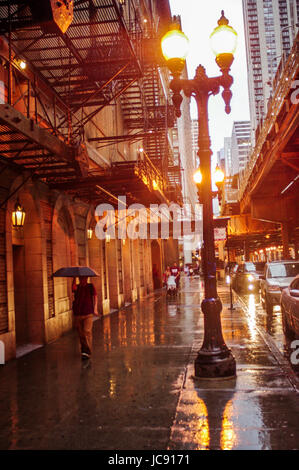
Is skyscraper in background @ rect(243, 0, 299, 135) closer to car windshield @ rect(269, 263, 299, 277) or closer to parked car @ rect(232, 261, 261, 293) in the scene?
parked car @ rect(232, 261, 261, 293)

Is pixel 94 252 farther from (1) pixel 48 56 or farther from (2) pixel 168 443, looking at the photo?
(2) pixel 168 443

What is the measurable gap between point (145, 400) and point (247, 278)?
23.4 metres

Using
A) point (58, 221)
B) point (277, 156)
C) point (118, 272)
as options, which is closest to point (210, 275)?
point (58, 221)

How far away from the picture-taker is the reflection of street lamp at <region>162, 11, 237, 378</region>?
7852mm

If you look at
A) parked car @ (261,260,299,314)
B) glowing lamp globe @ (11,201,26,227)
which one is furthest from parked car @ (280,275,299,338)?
glowing lamp globe @ (11,201,26,227)

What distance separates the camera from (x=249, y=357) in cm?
938

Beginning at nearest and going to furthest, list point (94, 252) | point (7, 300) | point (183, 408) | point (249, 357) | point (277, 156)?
1. point (183, 408)
2. point (249, 357)
3. point (7, 300)
4. point (277, 156)
5. point (94, 252)

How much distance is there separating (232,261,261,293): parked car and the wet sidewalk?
701 inches

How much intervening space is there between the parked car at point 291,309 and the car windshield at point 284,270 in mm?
6110

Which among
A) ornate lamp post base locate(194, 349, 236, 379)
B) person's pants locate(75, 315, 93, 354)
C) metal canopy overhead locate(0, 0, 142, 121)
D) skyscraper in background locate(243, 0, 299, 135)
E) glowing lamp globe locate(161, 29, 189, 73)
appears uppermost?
skyscraper in background locate(243, 0, 299, 135)

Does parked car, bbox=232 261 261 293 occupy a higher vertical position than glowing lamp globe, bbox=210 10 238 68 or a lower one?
lower

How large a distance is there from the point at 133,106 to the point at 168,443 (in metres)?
21.8

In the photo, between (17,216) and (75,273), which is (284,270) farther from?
(17,216)

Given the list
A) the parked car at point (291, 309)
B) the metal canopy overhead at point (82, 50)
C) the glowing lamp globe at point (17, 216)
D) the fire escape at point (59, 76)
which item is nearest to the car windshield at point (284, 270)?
the fire escape at point (59, 76)
